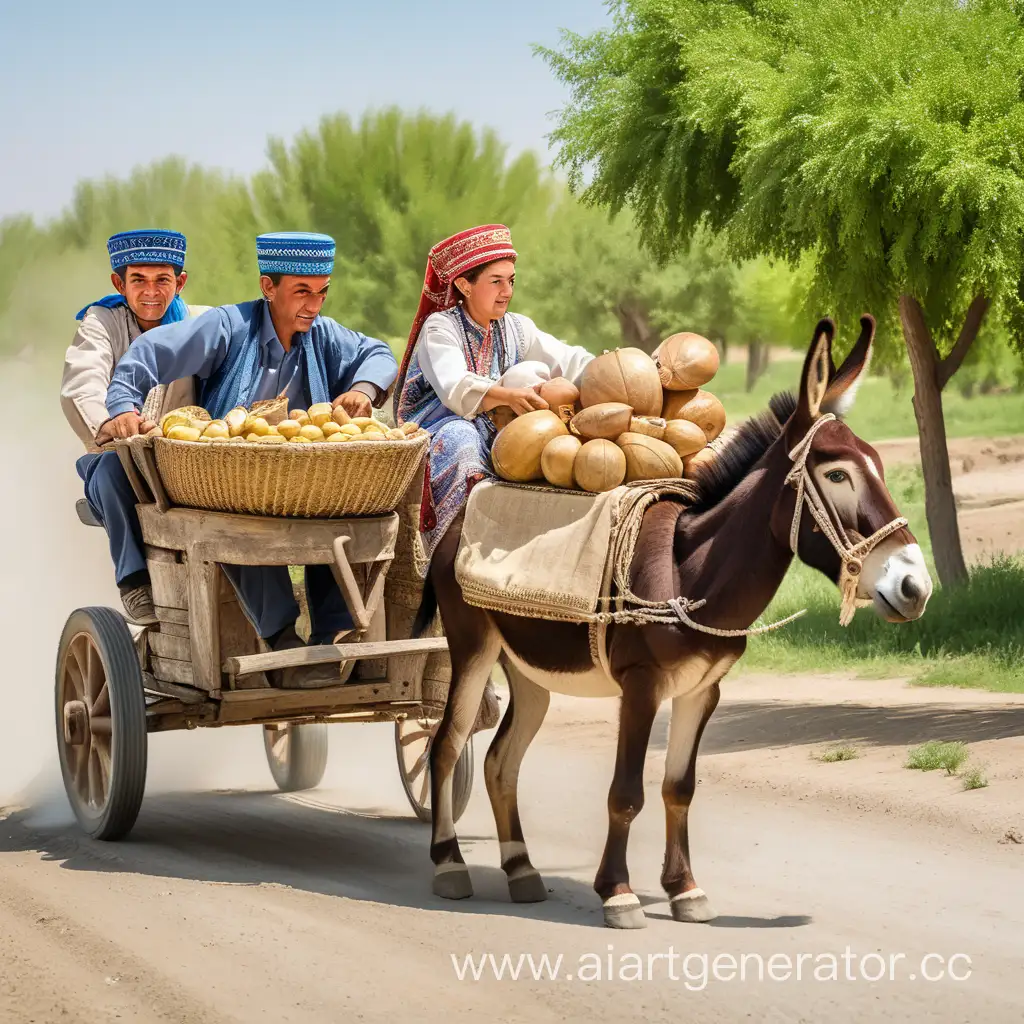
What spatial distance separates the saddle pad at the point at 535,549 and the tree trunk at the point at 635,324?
1743 inches

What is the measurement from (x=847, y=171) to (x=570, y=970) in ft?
23.0

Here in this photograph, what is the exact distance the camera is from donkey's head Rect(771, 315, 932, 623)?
5.55 meters

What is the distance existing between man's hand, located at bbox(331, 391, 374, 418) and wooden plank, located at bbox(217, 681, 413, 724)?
4.24 feet

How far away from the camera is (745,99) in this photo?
39.8 feet

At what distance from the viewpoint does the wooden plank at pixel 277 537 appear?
6883mm

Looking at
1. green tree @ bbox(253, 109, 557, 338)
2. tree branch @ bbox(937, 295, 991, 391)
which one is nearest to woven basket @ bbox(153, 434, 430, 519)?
tree branch @ bbox(937, 295, 991, 391)

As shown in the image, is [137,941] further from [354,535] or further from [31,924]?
[354,535]

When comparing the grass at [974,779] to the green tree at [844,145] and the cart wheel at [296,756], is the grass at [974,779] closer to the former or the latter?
the green tree at [844,145]

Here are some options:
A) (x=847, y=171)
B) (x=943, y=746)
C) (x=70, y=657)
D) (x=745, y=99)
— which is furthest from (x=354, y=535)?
(x=745, y=99)

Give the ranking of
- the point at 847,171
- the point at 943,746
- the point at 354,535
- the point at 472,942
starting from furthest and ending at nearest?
the point at 847,171 < the point at 943,746 < the point at 354,535 < the point at 472,942

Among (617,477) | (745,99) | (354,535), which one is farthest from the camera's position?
(745,99)

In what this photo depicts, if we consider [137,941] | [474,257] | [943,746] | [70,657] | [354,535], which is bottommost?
[943,746]

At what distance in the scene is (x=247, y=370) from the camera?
25.0ft

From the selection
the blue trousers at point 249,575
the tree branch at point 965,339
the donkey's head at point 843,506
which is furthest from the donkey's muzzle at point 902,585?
the tree branch at point 965,339
